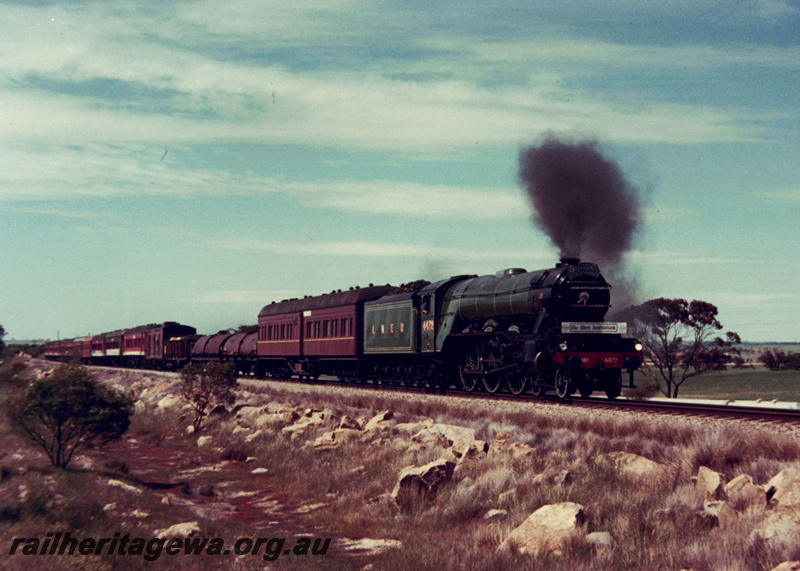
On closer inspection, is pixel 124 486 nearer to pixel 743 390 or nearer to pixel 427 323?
pixel 427 323

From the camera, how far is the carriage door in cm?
2753

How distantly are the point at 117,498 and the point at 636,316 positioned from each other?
42953 mm

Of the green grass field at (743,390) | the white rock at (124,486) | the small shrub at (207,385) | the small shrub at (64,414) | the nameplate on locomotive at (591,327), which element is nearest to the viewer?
the white rock at (124,486)

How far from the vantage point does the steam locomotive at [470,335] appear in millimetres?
20906

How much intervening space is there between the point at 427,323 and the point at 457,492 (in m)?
16.9

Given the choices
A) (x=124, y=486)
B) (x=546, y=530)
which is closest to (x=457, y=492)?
(x=546, y=530)

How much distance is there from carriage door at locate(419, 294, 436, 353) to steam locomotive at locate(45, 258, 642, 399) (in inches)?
1.6

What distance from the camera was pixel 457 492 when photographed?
1127cm

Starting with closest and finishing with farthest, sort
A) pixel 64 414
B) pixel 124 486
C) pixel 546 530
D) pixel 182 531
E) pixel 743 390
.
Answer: pixel 546 530
pixel 182 531
pixel 124 486
pixel 64 414
pixel 743 390

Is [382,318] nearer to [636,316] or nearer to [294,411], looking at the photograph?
[294,411]

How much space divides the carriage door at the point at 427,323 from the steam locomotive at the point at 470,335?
0.13ft

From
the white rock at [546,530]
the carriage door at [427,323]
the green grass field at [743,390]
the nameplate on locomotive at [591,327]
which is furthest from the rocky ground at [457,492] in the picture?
the green grass field at [743,390]

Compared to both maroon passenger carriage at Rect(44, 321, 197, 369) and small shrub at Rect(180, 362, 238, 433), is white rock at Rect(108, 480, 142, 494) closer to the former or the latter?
small shrub at Rect(180, 362, 238, 433)

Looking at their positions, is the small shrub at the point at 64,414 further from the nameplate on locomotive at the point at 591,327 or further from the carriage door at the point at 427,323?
the nameplate on locomotive at the point at 591,327
